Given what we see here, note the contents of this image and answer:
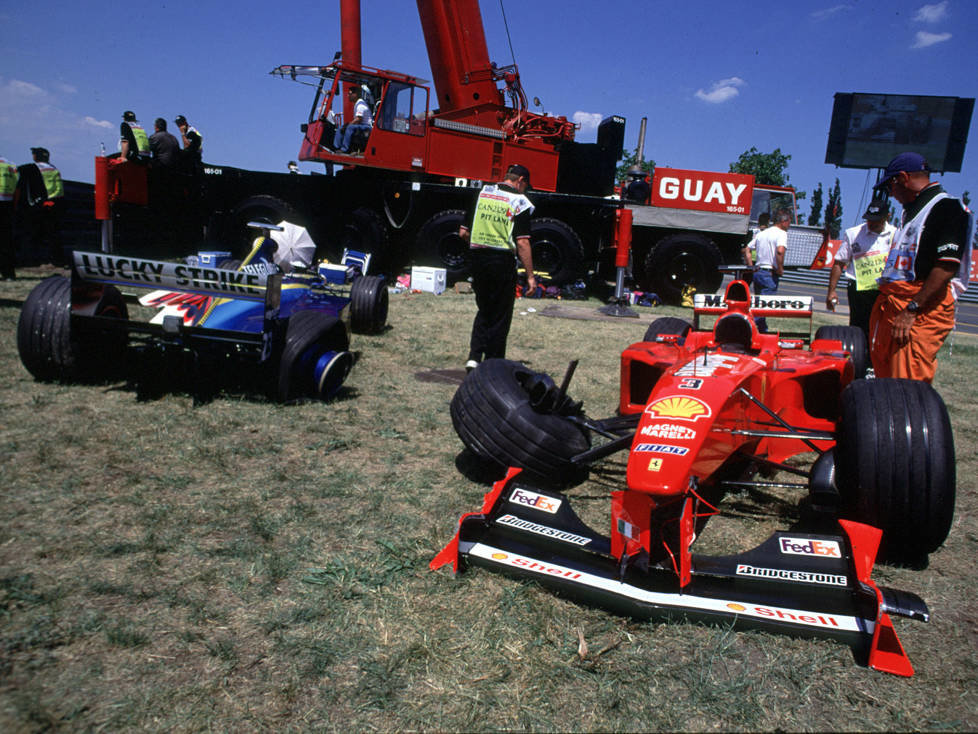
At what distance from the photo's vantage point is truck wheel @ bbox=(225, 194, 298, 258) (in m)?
12.2

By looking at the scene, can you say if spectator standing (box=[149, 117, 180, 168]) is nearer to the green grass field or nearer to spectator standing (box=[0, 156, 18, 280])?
spectator standing (box=[0, 156, 18, 280])

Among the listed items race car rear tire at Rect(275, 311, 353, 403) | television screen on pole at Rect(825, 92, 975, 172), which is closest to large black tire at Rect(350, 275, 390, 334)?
race car rear tire at Rect(275, 311, 353, 403)

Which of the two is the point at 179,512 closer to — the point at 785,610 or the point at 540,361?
the point at 785,610

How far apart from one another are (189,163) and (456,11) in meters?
5.94

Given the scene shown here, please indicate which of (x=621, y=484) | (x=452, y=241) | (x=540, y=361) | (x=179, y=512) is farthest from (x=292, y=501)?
(x=452, y=241)

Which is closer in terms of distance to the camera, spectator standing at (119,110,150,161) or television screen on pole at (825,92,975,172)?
spectator standing at (119,110,150,161)

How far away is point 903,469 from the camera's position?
2654 mm

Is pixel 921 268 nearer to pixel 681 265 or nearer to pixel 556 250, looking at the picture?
pixel 556 250

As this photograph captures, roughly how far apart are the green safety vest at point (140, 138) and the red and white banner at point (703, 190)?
9749 mm

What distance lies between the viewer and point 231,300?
485 cm

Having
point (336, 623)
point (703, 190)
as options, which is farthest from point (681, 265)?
point (336, 623)

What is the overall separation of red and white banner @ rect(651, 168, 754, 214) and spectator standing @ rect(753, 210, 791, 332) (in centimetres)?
400

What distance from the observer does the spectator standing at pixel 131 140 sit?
1189cm

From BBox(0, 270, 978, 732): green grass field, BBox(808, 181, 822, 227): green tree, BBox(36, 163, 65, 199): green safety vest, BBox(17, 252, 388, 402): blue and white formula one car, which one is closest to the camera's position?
BBox(0, 270, 978, 732): green grass field
